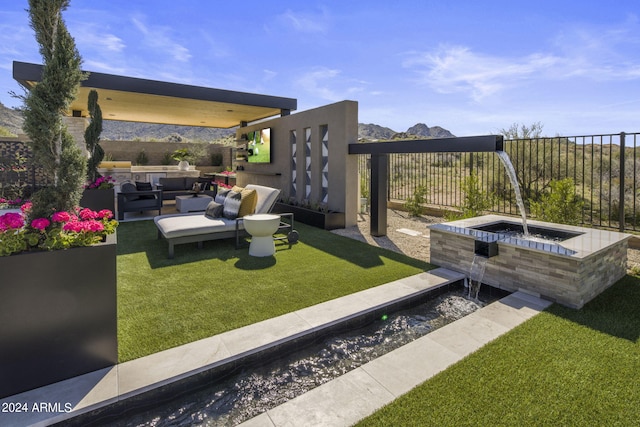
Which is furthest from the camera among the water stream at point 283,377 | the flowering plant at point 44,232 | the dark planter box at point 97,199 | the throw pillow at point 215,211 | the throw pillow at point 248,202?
the dark planter box at point 97,199

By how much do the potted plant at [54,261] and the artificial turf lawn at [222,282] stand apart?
382mm

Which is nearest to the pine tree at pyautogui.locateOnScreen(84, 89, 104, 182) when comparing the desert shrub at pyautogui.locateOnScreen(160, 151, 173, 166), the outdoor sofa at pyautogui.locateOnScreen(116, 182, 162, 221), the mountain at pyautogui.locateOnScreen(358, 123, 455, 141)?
the outdoor sofa at pyautogui.locateOnScreen(116, 182, 162, 221)

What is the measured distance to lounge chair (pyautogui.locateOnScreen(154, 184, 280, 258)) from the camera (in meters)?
5.25

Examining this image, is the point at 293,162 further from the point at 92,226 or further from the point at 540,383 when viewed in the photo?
the point at 540,383

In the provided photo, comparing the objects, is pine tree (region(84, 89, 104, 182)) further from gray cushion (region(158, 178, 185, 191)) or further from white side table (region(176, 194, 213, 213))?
white side table (region(176, 194, 213, 213))

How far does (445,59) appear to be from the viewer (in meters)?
7.69

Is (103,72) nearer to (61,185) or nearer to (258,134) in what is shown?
(258,134)

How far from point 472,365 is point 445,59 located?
7261 millimetres

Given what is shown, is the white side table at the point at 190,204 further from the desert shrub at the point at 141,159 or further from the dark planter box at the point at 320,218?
the desert shrub at the point at 141,159

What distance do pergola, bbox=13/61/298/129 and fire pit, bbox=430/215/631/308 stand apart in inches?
337

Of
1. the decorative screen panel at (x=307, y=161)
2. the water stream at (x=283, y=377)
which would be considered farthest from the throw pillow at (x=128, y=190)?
the water stream at (x=283, y=377)

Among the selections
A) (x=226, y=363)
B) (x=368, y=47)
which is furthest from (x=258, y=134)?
(x=226, y=363)

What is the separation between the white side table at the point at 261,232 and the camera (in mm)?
5207

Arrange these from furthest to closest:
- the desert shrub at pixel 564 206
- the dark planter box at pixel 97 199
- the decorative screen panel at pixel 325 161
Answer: the decorative screen panel at pixel 325 161 → the dark planter box at pixel 97 199 → the desert shrub at pixel 564 206
